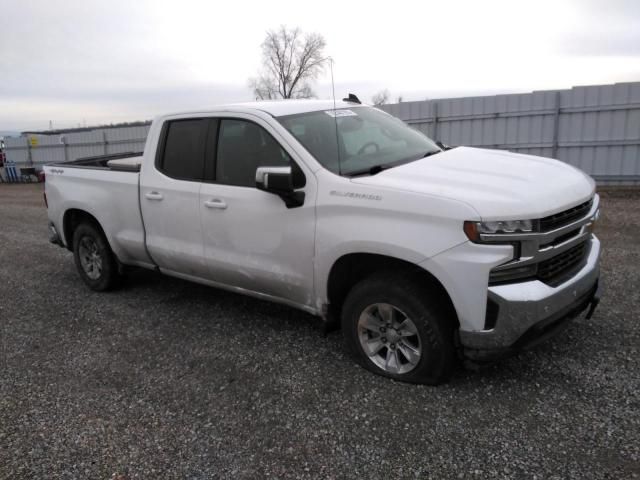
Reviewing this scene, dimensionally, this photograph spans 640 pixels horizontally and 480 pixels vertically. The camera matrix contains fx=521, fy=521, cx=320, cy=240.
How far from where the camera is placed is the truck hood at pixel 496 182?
9.56 feet

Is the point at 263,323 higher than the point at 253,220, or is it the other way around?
the point at 253,220

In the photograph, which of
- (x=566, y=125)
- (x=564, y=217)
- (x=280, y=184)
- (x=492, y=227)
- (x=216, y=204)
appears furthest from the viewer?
(x=566, y=125)

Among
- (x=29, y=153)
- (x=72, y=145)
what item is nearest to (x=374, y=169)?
(x=72, y=145)

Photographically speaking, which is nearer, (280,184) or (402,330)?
(402,330)

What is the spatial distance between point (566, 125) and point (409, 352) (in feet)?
33.1

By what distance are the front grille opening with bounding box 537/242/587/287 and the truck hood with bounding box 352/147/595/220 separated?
32 cm

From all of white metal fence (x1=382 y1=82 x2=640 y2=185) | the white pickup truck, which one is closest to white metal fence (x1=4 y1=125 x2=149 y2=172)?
white metal fence (x1=382 y1=82 x2=640 y2=185)

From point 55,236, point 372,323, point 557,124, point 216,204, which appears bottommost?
point 372,323

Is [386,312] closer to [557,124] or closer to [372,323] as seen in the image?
[372,323]

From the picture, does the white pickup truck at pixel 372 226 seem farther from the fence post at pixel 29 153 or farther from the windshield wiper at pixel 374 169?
the fence post at pixel 29 153

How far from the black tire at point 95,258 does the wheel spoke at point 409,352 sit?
139 inches

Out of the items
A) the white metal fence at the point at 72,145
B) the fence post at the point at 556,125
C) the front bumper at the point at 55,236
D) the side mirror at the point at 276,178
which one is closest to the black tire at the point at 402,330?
the side mirror at the point at 276,178

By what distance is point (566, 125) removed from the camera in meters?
11.6

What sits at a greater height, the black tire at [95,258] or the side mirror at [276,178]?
the side mirror at [276,178]
